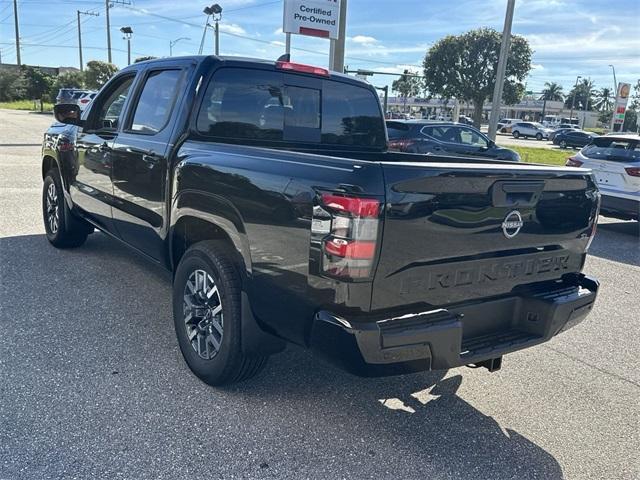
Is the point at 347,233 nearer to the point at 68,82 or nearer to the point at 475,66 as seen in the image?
the point at 475,66

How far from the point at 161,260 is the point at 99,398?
1108 millimetres

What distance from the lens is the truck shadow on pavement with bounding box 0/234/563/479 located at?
2.69 metres

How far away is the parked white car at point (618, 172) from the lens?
8.52m

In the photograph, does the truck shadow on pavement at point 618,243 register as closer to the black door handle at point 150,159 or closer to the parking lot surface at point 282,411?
the parking lot surface at point 282,411

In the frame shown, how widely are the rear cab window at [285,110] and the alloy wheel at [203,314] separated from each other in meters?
1.01

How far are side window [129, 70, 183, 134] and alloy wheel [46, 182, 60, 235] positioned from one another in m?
2.25

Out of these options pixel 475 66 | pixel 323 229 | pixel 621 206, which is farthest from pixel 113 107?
pixel 475 66

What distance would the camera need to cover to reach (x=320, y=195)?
2.40 m

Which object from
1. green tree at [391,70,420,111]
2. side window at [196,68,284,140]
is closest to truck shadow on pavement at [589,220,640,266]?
side window at [196,68,284,140]

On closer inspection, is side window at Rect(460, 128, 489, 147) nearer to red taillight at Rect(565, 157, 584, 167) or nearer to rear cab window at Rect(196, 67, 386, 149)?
red taillight at Rect(565, 157, 584, 167)

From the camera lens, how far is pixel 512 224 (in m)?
Result: 2.77

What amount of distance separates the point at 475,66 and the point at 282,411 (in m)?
46.9

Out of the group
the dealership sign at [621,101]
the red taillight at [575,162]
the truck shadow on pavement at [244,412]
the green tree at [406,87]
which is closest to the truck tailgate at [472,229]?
the truck shadow on pavement at [244,412]

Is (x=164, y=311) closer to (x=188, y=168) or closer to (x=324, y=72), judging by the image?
(x=188, y=168)
